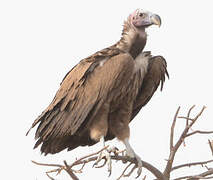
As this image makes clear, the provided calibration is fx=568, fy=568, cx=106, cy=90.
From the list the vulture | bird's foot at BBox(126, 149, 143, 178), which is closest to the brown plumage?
the vulture

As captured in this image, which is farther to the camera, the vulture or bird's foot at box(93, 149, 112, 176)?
the vulture

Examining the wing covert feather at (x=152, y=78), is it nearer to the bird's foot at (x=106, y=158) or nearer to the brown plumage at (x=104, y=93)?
the brown plumage at (x=104, y=93)

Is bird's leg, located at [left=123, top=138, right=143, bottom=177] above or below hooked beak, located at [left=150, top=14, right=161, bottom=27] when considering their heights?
below

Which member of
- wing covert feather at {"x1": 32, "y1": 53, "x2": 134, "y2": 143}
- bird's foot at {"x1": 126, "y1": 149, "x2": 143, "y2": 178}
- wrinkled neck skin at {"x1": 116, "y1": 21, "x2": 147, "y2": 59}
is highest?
wrinkled neck skin at {"x1": 116, "y1": 21, "x2": 147, "y2": 59}

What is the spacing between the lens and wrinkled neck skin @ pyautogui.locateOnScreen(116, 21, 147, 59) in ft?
21.6

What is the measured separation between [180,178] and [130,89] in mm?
1331

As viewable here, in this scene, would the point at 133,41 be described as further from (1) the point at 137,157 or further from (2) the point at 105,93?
(1) the point at 137,157

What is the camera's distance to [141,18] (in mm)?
6727

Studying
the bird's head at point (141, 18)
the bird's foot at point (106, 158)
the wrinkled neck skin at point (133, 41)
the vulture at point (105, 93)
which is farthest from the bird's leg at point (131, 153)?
the bird's head at point (141, 18)

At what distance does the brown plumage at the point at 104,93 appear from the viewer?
629 cm

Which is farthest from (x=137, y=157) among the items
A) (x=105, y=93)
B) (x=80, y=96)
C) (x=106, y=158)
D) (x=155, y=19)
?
(x=155, y=19)

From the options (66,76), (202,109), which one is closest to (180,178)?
(202,109)

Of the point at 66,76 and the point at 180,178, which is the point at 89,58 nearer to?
the point at 66,76

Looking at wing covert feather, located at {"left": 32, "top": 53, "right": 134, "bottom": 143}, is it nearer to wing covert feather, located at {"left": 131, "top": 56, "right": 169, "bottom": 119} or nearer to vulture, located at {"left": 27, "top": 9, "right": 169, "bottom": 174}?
vulture, located at {"left": 27, "top": 9, "right": 169, "bottom": 174}
